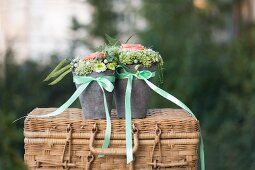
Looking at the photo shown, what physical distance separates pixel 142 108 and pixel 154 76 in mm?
148

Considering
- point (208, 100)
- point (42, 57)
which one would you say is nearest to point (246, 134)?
point (208, 100)

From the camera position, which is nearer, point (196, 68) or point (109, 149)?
point (109, 149)

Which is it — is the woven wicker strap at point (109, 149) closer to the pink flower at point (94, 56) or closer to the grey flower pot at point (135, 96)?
the grey flower pot at point (135, 96)

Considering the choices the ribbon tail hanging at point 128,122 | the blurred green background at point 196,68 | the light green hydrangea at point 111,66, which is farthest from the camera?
the blurred green background at point 196,68

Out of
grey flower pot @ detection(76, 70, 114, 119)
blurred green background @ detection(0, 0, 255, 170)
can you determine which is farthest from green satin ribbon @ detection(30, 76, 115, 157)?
blurred green background @ detection(0, 0, 255, 170)

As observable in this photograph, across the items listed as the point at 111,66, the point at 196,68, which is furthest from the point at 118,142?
the point at 196,68

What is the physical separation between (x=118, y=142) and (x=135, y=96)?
0.23 m

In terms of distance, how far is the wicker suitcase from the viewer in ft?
9.05

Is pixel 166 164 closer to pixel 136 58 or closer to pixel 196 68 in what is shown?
pixel 136 58

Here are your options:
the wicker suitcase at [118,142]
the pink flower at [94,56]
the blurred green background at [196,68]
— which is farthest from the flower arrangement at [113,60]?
the blurred green background at [196,68]

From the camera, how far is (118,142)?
9.03 feet

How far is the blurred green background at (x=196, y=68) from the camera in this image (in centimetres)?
568

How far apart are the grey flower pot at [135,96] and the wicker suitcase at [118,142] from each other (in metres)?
0.09

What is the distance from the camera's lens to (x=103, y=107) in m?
2.84
